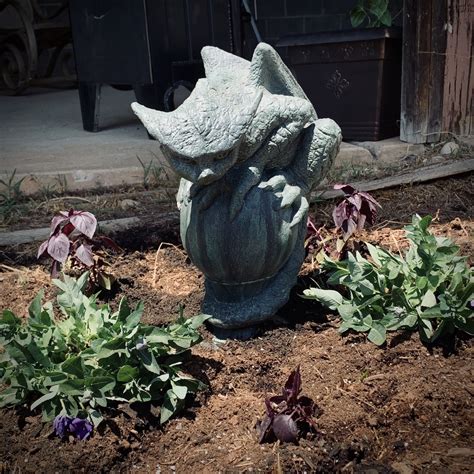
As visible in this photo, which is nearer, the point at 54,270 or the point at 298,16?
the point at 54,270

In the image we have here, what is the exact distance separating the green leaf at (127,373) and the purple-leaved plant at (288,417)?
1.24ft

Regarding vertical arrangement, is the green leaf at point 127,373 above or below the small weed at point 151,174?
above

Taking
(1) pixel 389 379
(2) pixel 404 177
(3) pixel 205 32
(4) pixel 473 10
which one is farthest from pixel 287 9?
(1) pixel 389 379

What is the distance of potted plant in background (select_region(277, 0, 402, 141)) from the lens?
468 cm

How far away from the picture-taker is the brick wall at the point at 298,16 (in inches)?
294

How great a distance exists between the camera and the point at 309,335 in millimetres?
2381

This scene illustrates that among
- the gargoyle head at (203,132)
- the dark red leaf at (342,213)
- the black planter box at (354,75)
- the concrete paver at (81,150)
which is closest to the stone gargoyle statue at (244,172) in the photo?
the gargoyle head at (203,132)

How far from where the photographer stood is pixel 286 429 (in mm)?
1765

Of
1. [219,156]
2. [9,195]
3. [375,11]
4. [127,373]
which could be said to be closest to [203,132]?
[219,156]

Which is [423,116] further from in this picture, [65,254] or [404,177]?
[65,254]

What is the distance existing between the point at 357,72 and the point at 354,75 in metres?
0.04

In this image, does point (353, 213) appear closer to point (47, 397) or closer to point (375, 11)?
point (47, 397)

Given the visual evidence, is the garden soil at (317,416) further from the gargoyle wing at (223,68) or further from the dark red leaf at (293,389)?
the gargoyle wing at (223,68)

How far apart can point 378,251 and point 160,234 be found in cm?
122
